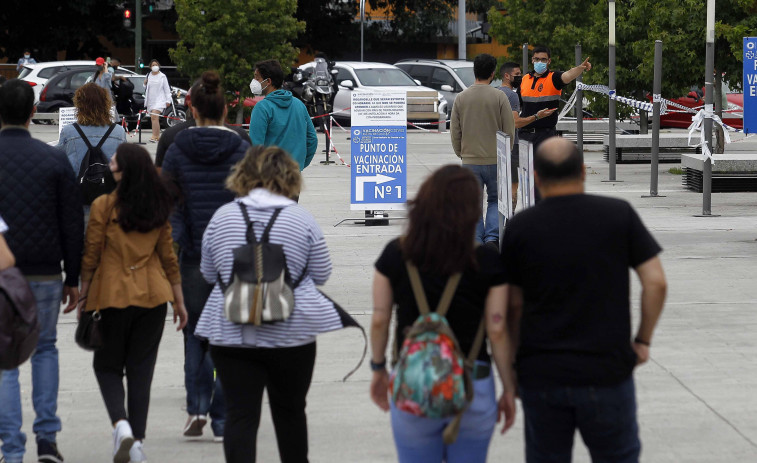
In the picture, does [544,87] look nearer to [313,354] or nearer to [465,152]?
[465,152]

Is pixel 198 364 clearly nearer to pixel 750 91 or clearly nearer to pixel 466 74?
pixel 750 91

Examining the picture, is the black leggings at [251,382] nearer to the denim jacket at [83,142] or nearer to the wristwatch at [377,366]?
the wristwatch at [377,366]

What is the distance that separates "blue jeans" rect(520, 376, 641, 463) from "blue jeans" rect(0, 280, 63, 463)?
8.11 feet

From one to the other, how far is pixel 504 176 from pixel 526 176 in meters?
0.50

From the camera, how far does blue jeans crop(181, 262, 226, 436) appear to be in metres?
5.92

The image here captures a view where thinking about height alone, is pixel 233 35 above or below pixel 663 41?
above

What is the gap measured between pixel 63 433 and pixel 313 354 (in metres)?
1.92

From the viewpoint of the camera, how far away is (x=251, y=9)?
30.0 m

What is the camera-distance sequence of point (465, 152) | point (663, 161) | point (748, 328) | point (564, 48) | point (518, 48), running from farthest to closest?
point (518, 48) → point (564, 48) → point (663, 161) → point (465, 152) → point (748, 328)

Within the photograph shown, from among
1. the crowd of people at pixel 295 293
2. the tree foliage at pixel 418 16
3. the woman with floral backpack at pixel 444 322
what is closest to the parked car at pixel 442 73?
the tree foliage at pixel 418 16

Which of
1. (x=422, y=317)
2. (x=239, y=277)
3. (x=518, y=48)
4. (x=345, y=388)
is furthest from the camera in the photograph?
(x=518, y=48)

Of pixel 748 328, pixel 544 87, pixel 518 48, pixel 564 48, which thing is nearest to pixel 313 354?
pixel 748 328

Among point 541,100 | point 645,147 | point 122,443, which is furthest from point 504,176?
point 645,147

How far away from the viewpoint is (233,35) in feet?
98.4
